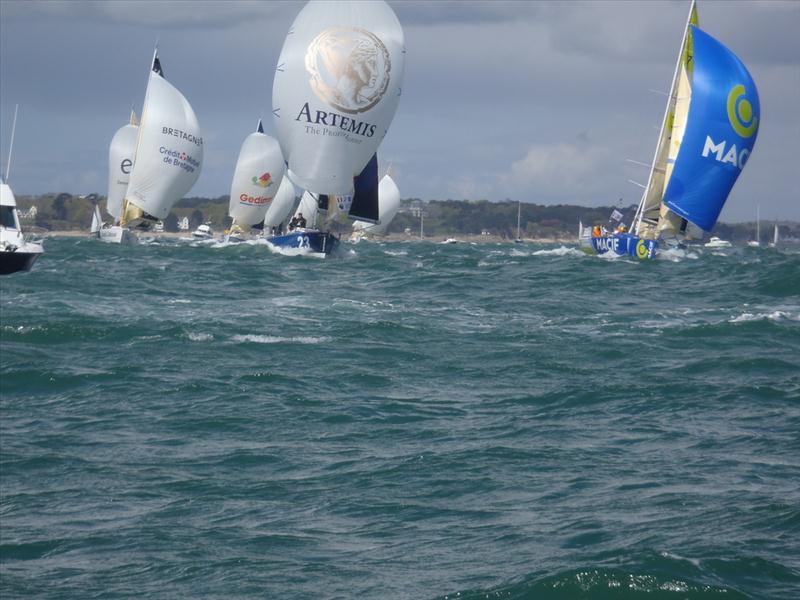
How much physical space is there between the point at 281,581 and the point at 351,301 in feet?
65.1

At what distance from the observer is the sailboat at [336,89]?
42219mm

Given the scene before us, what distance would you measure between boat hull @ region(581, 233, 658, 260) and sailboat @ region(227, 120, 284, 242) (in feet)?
90.0

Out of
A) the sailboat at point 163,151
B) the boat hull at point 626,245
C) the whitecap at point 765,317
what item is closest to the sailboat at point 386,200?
the sailboat at point 163,151

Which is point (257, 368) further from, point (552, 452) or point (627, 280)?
point (627, 280)

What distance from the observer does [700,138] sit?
157ft

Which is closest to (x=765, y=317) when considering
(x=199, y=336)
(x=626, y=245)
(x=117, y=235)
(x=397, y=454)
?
(x=199, y=336)

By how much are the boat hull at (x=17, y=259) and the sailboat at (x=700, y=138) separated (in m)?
25.7

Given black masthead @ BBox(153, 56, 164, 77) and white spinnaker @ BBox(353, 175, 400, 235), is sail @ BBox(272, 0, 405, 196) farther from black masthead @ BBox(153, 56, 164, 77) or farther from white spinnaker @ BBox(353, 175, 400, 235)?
white spinnaker @ BBox(353, 175, 400, 235)

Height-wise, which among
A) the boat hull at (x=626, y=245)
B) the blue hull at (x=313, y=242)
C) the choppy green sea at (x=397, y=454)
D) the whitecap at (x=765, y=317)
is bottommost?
the choppy green sea at (x=397, y=454)

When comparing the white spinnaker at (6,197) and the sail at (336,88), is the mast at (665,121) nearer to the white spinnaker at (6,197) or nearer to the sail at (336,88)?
the sail at (336,88)

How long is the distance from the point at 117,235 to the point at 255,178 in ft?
30.5

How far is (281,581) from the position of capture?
827 cm

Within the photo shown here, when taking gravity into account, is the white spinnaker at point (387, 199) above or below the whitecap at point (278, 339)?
above

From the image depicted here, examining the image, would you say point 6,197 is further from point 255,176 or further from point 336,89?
point 255,176
